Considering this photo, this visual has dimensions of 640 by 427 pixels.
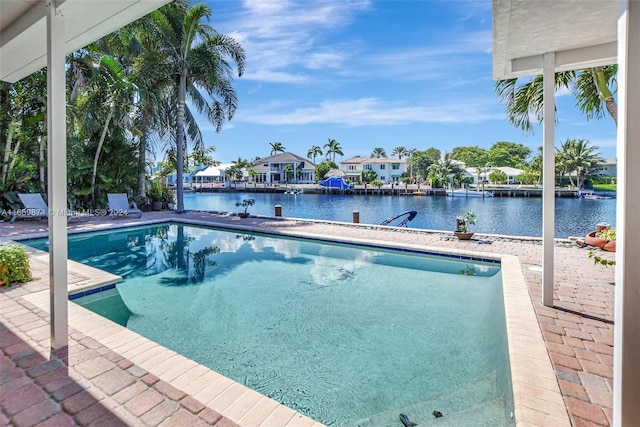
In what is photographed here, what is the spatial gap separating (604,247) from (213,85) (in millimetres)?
14213

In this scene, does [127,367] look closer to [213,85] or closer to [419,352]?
[419,352]

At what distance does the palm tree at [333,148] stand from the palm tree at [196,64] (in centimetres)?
5199

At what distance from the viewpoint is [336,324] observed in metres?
4.60

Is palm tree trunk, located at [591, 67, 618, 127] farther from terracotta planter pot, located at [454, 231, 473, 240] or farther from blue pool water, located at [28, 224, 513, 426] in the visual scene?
terracotta planter pot, located at [454, 231, 473, 240]

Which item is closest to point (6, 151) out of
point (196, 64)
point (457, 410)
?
point (196, 64)

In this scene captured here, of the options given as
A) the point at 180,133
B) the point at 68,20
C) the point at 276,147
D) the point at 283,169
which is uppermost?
the point at 276,147

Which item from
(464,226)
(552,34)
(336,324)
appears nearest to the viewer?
(552,34)

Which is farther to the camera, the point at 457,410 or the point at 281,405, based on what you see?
the point at 457,410

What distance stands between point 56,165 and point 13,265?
2.94 meters

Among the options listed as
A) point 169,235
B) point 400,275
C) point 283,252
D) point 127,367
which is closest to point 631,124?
point 127,367

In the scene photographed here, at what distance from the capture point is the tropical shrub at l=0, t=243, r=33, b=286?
466 centimetres

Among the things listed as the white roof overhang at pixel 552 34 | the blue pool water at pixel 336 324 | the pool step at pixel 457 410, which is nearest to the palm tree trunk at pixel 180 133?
the blue pool water at pixel 336 324

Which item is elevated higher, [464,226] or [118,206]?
[118,206]

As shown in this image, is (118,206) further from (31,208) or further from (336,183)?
(336,183)
